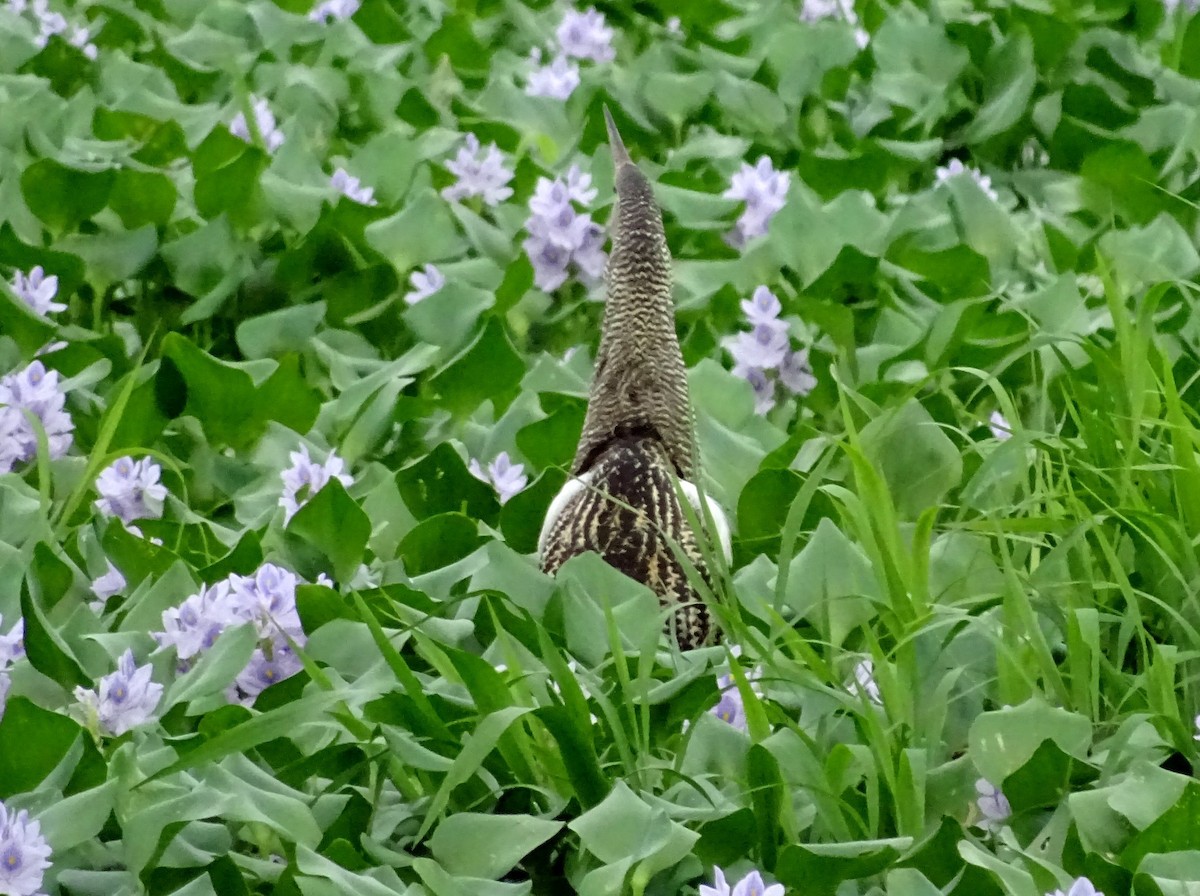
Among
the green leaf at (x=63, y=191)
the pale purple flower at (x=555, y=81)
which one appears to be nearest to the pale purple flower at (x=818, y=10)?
the pale purple flower at (x=555, y=81)

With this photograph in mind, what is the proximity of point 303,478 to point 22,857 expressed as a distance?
109cm

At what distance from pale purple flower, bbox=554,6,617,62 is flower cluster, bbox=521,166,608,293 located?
1490 mm

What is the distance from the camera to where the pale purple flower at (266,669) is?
2432 millimetres

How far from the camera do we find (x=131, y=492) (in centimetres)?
293

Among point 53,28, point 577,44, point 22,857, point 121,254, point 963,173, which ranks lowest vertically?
point 22,857

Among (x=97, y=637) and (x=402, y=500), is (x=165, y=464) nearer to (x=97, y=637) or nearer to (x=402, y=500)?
(x=402, y=500)

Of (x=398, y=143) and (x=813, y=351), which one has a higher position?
(x=398, y=143)

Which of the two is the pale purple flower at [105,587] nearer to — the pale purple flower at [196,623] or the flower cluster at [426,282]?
the pale purple flower at [196,623]

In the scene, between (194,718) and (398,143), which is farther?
(398,143)

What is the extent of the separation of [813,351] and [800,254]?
30 centimetres

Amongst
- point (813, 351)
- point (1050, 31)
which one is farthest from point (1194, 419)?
point (1050, 31)

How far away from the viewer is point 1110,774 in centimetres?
223

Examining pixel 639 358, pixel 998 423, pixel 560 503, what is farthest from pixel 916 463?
pixel 560 503

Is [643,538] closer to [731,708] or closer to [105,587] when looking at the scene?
[731,708]
